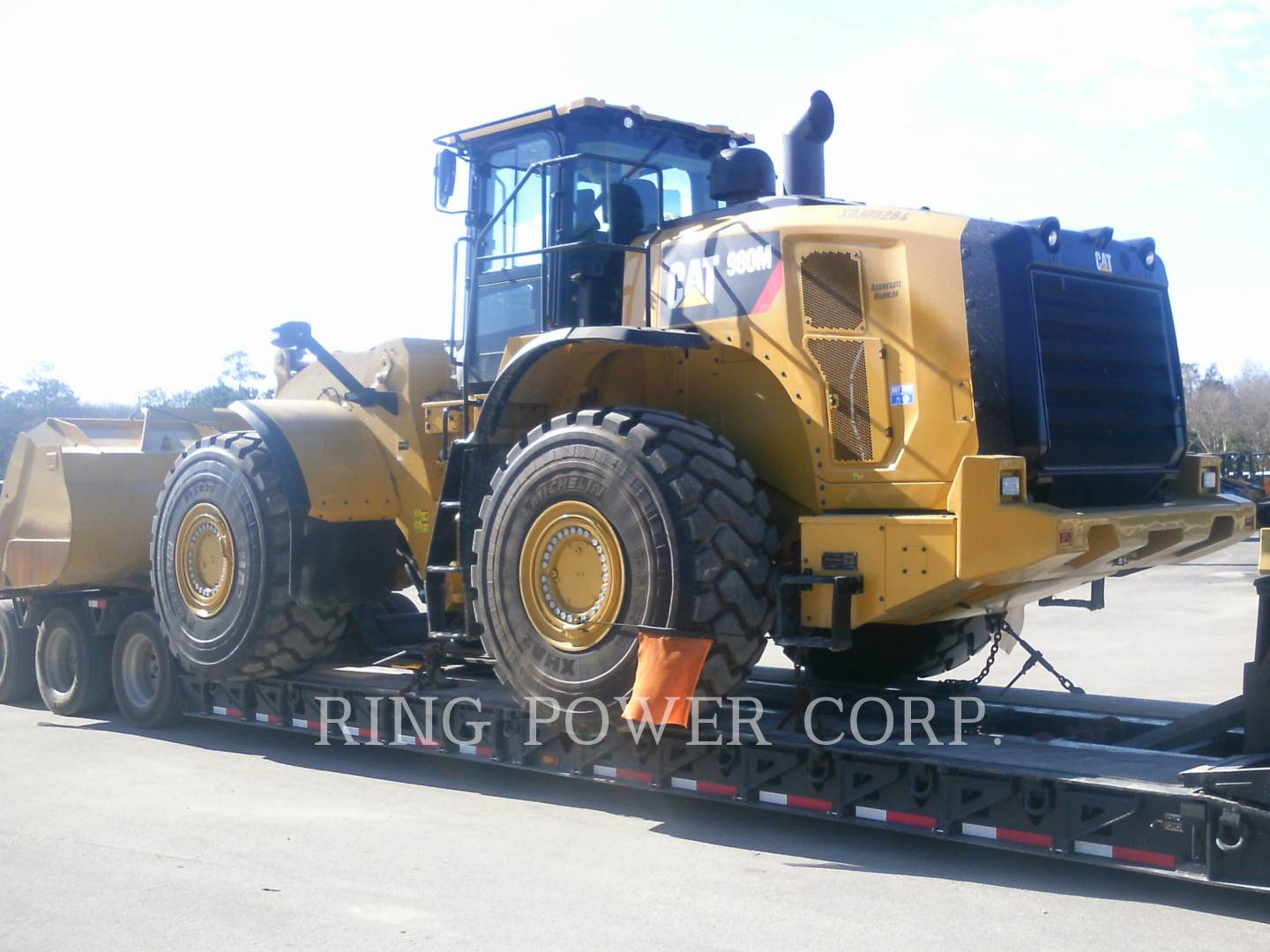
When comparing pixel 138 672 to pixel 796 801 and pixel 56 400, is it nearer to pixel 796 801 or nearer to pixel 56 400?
pixel 796 801

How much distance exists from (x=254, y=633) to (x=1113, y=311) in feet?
18.6

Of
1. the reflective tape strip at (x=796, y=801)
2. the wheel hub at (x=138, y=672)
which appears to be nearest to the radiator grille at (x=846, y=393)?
the reflective tape strip at (x=796, y=801)

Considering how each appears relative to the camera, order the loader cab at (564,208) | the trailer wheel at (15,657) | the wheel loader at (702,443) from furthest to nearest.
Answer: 1. the trailer wheel at (15,657)
2. the loader cab at (564,208)
3. the wheel loader at (702,443)

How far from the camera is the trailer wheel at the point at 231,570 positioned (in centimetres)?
901

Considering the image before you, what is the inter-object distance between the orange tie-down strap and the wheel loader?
2.9 inches

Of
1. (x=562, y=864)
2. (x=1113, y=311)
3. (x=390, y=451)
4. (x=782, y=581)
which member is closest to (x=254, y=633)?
(x=390, y=451)

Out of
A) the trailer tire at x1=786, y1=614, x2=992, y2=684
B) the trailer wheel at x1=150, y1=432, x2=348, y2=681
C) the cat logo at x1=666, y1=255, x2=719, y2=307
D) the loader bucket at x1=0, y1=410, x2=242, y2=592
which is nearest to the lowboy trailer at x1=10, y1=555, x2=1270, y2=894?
the trailer tire at x1=786, y1=614, x2=992, y2=684

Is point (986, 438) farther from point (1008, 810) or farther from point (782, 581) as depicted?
point (1008, 810)

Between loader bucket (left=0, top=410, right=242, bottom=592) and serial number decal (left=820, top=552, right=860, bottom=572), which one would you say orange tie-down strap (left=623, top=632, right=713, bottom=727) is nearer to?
serial number decal (left=820, top=552, right=860, bottom=572)

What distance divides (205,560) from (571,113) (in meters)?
3.98

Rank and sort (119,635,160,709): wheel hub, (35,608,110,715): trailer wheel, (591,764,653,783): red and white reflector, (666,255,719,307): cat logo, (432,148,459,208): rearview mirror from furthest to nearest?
1. (35,608,110,715): trailer wheel
2. (119,635,160,709): wheel hub
3. (432,148,459,208): rearview mirror
4. (666,255,719,307): cat logo
5. (591,764,653,783): red and white reflector

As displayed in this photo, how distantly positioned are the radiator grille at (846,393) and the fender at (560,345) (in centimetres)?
72

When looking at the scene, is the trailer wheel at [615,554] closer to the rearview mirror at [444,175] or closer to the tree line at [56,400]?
the rearview mirror at [444,175]

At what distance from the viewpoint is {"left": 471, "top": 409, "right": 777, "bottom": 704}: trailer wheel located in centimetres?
660
